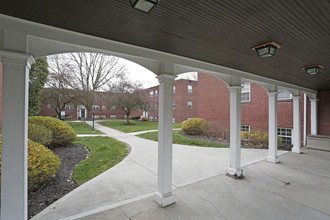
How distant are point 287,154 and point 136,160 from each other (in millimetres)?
6957

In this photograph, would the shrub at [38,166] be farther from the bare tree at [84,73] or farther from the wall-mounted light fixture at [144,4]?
the bare tree at [84,73]

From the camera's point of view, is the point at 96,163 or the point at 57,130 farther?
the point at 57,130

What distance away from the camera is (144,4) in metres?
1.70

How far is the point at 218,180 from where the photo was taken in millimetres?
4586

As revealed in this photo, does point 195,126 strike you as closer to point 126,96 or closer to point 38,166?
point 38,166

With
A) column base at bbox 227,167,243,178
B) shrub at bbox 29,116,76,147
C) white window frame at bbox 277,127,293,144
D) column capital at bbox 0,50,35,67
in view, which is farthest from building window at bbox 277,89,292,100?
shrub at bbox 29,116,76,147

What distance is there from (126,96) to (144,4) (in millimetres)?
18537

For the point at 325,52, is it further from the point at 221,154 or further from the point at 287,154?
the point at 287,154

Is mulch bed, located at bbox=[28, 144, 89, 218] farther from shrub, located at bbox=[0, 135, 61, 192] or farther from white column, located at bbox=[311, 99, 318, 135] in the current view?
white column, located at bbox=[311, 99, 318, 135]

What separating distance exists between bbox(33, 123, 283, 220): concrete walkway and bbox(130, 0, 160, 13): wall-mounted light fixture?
3.52 m

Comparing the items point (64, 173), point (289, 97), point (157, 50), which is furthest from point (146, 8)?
point (289, 97)

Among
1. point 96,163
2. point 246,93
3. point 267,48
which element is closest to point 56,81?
point 96,163

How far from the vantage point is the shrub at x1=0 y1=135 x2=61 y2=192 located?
3578 mm

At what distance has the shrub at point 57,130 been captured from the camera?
714 centimetres
